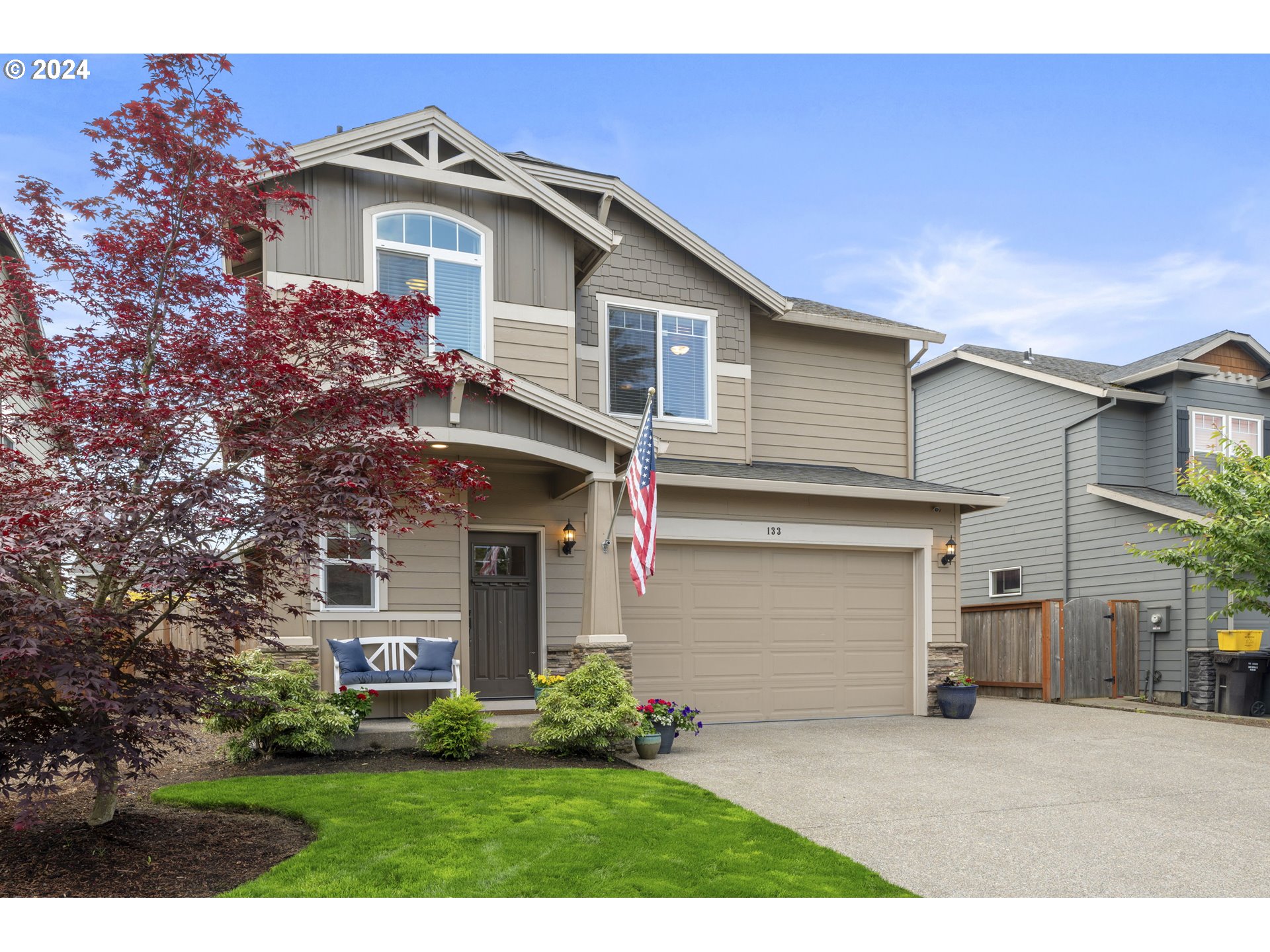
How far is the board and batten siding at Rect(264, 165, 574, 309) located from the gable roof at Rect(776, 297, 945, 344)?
357 cm

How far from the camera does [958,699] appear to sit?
12188 mm

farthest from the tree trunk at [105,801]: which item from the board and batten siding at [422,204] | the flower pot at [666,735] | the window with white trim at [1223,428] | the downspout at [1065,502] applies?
the window with white trim at [1223,428]

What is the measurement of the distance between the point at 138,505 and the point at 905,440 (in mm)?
11313

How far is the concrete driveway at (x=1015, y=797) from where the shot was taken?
547 cm

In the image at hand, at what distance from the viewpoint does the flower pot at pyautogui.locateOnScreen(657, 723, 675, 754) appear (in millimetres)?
9195

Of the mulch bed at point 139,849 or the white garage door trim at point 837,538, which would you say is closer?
the mulch bed at point 139,849

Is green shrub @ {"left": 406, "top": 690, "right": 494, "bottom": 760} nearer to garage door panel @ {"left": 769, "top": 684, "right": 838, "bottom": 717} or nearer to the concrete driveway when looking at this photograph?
the concrete driveway

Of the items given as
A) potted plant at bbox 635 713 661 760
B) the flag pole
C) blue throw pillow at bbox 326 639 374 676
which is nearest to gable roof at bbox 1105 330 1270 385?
the flag pole

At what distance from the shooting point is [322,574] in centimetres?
982

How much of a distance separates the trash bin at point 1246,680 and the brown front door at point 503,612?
9733 millimetres

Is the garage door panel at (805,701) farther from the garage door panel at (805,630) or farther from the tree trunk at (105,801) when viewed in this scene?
the tree trunk at (105,801)

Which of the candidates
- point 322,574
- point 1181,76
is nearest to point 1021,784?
point 322,574

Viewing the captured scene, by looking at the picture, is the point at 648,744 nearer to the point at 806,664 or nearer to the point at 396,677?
the point at 396,677

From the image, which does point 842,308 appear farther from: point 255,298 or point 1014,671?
point 255,298
